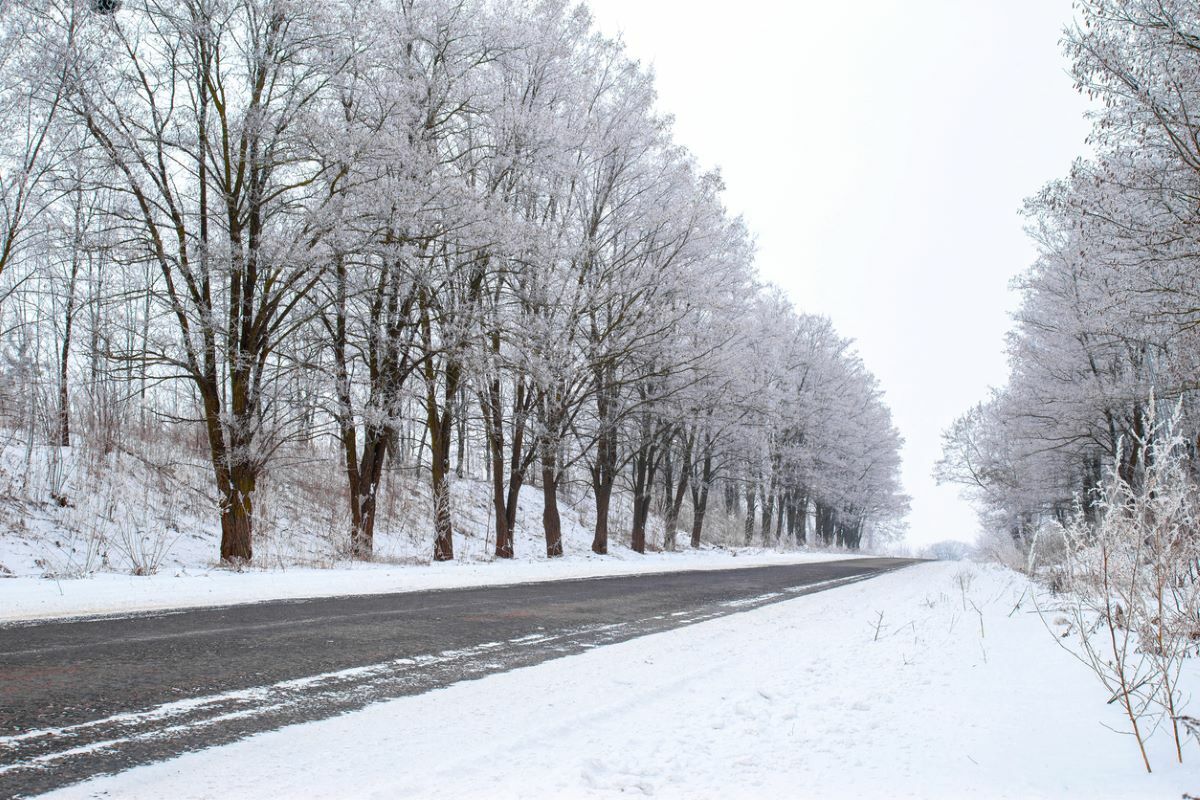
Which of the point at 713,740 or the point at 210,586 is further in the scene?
the point at 210,586

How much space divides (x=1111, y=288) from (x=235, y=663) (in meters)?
15.6

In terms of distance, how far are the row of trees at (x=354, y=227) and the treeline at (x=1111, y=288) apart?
946 centimetres

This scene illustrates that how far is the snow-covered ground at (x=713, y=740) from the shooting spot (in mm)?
2561

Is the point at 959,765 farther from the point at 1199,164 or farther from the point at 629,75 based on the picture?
the point at 629,75

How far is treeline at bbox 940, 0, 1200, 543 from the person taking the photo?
873 cm

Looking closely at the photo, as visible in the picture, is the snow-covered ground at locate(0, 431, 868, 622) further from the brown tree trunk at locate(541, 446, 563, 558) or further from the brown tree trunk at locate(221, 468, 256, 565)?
the brown tree trunk at locate(541, 446, 563, 558)

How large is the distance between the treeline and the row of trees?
31.0 ft

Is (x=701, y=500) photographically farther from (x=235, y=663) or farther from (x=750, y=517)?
(x=235, y=663)

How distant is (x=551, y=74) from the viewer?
17.5 metres

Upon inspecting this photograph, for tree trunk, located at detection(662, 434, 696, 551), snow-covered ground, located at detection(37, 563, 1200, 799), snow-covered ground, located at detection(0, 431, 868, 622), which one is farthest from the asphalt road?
tree trunk, located at detection(662, 434, 696, 551)

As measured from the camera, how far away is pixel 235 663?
4.10m

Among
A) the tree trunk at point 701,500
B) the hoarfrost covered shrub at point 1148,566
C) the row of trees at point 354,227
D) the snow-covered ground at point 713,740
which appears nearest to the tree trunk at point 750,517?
the tree trunk at point 701,500

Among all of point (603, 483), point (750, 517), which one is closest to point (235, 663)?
point (603, 483)

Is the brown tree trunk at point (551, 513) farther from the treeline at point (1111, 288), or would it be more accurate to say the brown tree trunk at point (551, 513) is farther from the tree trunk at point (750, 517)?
the tree trunk at point (750, 517)
